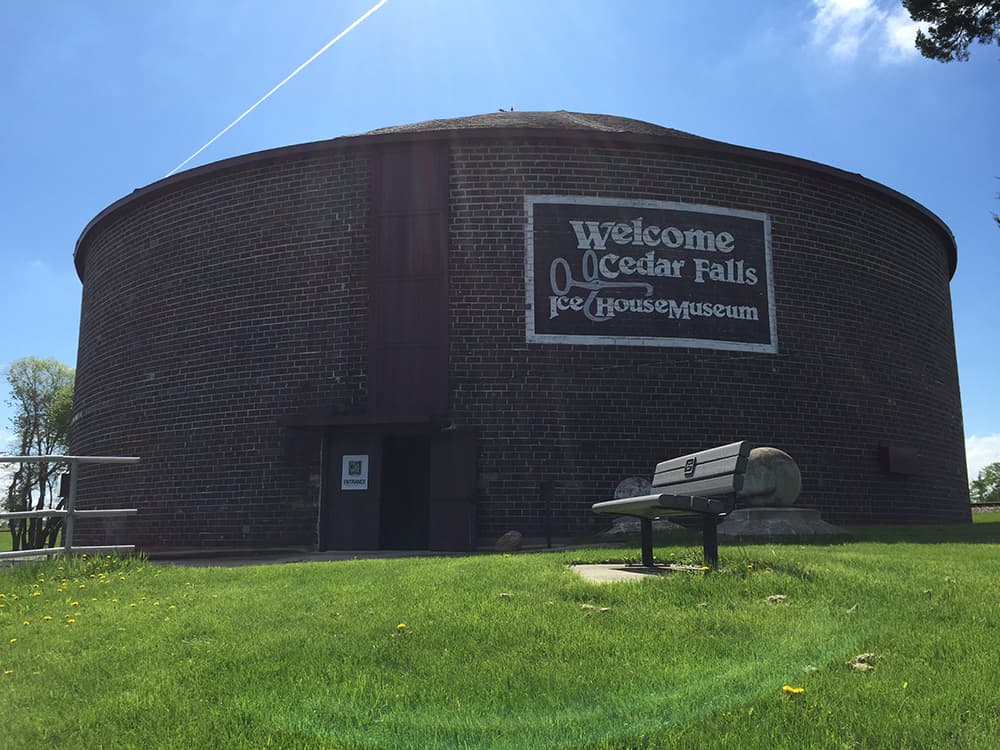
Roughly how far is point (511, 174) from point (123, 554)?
9487 mm

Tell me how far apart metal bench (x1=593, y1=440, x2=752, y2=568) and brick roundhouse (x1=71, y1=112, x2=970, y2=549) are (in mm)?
7273

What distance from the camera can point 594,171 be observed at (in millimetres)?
15508

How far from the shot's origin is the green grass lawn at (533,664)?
124 inches

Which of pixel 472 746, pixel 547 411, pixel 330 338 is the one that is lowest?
pixel 472 746

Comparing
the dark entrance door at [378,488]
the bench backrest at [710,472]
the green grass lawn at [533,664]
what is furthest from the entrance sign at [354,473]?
the green grass lawn at [533,664]

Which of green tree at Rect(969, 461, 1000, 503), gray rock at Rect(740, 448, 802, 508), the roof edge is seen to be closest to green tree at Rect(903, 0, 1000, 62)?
the roof edge

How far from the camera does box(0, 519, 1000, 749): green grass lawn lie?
10.3ft

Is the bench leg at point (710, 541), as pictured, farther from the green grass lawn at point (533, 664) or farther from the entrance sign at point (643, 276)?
the entrance sign at point (643, 276)

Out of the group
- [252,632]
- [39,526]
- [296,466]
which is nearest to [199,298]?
[296,466]

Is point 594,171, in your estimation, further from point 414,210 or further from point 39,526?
Result: point 39,526

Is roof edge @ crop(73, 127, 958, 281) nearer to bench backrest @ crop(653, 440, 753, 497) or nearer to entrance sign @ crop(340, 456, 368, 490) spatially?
entrance sign @ crop(340, 456, 368, 490)

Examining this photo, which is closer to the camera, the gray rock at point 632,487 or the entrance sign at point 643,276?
the gray rock at point 632,487

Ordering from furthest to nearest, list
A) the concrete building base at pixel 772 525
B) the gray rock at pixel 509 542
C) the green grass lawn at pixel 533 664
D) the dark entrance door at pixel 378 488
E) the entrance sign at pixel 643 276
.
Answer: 1. the entrance sign at pixel 643 276
2. the dark entrance door at pixel 378 488
3. the gray rock at pixel 509 542
4. the concrete building base at pixel 772 525
5. the green grass lawn at pixel 533 664

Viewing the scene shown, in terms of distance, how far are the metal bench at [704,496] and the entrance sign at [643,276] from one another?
7689 mm
